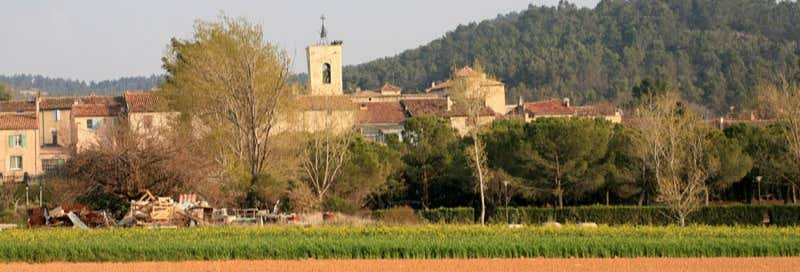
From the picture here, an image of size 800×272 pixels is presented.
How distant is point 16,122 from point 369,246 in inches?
1786

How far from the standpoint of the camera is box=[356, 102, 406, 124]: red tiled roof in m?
78.3

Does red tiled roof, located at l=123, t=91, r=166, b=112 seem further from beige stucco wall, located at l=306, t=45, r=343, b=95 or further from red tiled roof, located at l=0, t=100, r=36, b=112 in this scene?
red tiled roof, located at l=0, t=100, r=36, b=112

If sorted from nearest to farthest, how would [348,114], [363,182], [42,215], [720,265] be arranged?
[720,265] → [42,215] → [363,182] → [348,114]

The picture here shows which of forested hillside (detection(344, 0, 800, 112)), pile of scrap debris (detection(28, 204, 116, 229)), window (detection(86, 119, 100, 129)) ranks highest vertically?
forested hillside (detection(344, 0, 800, 112))

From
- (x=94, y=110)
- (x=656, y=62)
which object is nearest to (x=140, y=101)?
(x=94, y=110)

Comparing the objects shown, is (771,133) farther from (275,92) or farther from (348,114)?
(275,92)

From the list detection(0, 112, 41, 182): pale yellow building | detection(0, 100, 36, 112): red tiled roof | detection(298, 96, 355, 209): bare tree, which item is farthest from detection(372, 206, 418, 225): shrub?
detection(0, 100, 36, 112): red tiled roof

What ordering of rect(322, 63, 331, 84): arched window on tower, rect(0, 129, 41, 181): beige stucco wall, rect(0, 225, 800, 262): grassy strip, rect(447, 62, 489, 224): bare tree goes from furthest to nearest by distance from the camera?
1. rect(322, 63, 331, 84): arched window on tower
2. rect(0, 129, 41, 181): beige stucco wall
3. rect(447, 62, 489, 224): bare tree
4. rect(0, 225, 800, 262): grassy strip

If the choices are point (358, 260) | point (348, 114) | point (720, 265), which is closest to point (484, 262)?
point (358, 260)

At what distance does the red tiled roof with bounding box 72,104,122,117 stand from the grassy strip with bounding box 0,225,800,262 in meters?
43.8

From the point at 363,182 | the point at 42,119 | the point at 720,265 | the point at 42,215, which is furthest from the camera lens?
the point at 42,119

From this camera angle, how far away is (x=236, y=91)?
47938 millimetres

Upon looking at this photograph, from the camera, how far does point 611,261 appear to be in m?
28.0

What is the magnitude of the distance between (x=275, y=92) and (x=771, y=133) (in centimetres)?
2505
